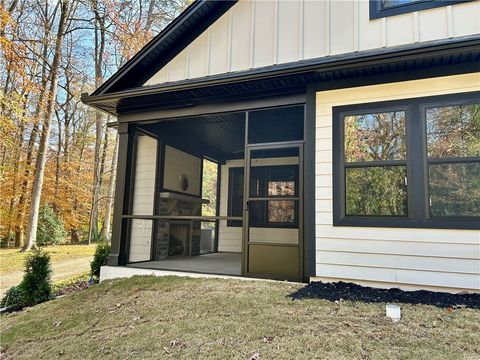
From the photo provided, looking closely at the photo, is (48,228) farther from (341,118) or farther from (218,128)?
(341,118)

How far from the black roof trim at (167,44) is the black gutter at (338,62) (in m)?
0.40

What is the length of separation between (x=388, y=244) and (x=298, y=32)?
330 centimetres

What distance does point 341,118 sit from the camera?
4543mm

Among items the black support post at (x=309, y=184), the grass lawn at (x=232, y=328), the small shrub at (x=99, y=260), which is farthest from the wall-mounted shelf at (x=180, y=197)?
the black support post at (x=309, y=184)

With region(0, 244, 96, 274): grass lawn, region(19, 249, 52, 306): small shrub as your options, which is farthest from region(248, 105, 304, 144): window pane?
region(0, 244, 96, 274): grass lawn

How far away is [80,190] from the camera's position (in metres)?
16.6

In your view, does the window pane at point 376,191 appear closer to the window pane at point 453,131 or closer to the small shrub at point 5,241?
the window pane at point 453,131

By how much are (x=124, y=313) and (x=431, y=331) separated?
320cm

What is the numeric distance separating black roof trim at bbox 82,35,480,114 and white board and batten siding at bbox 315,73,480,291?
312mm

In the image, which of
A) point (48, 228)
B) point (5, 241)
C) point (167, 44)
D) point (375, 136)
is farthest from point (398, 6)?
point (5, 241)

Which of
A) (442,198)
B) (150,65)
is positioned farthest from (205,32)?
(442,198)

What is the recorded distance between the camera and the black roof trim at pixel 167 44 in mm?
5574

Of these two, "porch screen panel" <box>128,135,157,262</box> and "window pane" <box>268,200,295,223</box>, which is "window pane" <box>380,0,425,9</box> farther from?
"porch screen panel" <box>128,135,157,262</box>

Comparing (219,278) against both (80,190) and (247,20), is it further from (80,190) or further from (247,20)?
(80,190)
